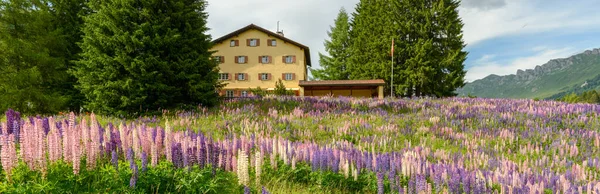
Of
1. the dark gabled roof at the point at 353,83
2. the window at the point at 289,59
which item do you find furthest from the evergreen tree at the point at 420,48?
the window at the point at 289,59

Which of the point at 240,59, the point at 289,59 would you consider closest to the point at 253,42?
the point at 240,59

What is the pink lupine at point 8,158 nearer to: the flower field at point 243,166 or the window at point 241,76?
the flower field at point 243,166

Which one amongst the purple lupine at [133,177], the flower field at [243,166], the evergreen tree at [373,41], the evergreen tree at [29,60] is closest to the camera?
the purple lupine at [133,177]

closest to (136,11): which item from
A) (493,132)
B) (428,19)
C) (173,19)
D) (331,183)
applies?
(173,19)

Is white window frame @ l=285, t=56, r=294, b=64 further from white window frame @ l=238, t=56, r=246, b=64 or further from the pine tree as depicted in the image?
the pine tree

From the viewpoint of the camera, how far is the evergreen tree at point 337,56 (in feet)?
174

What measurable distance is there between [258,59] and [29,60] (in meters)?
39.8

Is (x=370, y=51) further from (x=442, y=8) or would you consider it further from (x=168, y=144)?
(x=168, y=144)

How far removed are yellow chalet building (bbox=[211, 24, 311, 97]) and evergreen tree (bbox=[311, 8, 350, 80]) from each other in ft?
10.5

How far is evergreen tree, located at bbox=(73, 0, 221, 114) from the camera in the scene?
1157cm

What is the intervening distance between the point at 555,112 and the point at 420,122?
448 centimetres

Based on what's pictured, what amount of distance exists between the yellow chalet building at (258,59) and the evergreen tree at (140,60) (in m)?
42.7

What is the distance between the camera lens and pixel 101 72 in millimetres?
11758

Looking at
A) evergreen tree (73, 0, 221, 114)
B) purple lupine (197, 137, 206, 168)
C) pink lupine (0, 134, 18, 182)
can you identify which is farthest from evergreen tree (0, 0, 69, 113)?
purple lupine (197, 137, 206, 168)
